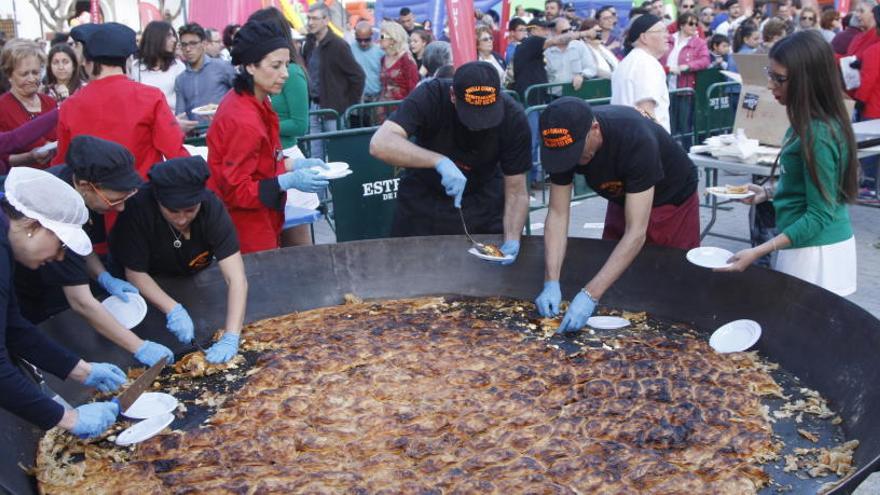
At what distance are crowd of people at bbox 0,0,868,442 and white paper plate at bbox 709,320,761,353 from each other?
0.37 metres

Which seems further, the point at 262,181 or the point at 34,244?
the point at 262,181

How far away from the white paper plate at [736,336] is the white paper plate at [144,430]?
8.86 feet

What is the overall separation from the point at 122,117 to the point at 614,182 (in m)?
2.86

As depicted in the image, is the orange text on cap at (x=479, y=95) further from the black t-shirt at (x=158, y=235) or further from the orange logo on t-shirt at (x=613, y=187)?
the black t-shirt at (x=158, y=235)

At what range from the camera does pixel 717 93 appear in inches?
441

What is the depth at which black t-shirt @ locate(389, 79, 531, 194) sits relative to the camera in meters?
4.74

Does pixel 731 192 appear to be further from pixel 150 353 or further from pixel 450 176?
pixel 150 353

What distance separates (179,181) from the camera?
3766 mm

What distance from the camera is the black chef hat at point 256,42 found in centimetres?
446

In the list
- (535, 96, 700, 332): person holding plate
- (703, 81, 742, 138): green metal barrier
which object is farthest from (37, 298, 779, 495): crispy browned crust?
A: (703, 81, 742, 138): green metal barrier

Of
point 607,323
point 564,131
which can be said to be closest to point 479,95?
point 564,131

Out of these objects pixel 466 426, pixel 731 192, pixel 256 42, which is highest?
pixel 256 42

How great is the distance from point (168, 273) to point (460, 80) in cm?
200

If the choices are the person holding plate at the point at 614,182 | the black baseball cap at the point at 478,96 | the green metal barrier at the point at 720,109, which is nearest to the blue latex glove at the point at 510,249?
the person holding plate at the point at 614,182
